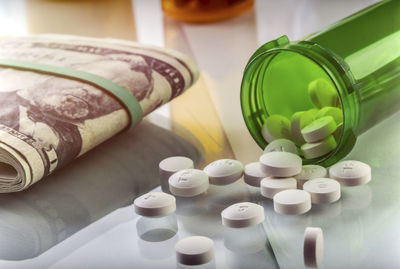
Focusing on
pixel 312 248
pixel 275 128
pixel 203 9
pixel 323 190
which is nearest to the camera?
pixel 312 248

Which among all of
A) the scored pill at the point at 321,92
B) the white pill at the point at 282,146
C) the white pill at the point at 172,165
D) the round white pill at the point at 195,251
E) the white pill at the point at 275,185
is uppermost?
the scored pill at the point at 321,92

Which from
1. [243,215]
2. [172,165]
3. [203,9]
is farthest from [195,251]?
[203,9]

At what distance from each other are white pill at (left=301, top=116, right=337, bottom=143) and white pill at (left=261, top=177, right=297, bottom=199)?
6 cm

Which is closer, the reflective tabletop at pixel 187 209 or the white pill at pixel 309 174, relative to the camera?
the reflective tabletop at pixel 187 209

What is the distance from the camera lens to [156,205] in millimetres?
870

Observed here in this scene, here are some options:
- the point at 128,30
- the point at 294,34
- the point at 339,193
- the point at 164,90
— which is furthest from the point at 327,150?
the point at 128,30

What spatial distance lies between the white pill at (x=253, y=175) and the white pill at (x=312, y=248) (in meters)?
0.16

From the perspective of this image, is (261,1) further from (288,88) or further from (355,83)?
(355,83)

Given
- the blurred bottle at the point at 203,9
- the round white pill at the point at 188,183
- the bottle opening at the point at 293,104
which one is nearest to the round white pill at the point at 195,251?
the round white pill at the point at 188,183

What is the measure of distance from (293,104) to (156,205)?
11.0 inches

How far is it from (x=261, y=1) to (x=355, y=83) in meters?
0.64

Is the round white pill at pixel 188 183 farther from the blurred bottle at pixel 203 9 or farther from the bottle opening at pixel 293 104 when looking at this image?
the blurred bottle at pixel 203 9

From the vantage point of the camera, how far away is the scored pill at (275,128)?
1000 millimetres

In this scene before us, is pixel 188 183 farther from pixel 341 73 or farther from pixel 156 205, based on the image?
pixel 341 73
